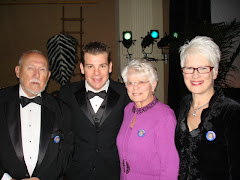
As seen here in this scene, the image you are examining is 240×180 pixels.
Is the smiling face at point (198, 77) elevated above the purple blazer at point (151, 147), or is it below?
above

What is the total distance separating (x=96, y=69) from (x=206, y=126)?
113 centimetres

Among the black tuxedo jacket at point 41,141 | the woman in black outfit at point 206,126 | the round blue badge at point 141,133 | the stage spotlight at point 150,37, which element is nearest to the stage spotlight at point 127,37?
the stage spotlight at point 150,37

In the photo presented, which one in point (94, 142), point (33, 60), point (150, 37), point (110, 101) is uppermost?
point (150, 37)

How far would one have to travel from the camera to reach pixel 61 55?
3.41m

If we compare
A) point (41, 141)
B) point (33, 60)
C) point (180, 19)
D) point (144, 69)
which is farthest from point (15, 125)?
point (180, 19)

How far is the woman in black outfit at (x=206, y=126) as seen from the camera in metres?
1.35

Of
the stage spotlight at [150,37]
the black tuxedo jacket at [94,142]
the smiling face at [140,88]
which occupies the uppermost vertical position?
the stage spotlight at [150,37]

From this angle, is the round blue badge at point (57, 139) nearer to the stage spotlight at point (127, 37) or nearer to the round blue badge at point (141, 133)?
the round blue badge at point (141, 133)

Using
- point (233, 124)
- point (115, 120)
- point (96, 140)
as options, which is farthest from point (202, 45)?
point (96, 140)

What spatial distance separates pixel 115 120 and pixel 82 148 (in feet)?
1.44

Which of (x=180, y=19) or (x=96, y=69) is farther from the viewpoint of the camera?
(x=180, y=19)

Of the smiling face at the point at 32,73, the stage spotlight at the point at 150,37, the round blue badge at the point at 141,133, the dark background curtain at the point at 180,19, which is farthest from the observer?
the stage spotlight at the point at 150,37

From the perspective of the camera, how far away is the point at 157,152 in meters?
1.64

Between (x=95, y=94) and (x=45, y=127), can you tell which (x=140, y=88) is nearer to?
(x=95, y=94)
